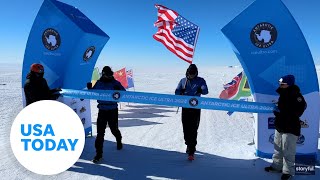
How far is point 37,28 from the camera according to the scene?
22.0 ft

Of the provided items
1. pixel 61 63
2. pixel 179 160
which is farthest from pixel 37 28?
pixel 179 160

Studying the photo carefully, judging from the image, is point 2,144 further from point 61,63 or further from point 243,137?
point 243,137

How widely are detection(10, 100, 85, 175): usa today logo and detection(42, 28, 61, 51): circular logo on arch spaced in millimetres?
2594

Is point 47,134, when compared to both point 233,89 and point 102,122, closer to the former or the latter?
point 102,122

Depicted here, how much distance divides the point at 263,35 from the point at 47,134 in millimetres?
4171

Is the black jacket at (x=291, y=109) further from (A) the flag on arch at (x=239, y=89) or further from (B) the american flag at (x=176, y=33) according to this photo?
(A) the flag on arch at (x=239, y=89)

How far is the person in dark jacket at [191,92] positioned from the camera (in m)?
5.95

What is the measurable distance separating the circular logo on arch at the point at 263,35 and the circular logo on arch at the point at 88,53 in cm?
393

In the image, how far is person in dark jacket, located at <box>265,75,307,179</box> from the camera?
4875mm

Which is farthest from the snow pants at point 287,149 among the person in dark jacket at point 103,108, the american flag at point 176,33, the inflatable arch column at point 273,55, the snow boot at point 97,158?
the snow boot at point 97,158

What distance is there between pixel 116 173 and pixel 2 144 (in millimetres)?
3465

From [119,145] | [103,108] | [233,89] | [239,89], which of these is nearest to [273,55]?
[103,108]

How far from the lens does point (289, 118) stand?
16.3 ft

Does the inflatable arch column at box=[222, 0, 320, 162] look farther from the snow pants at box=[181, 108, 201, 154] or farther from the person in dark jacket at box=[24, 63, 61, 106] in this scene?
the person in dark jacket at box=[24, 63, 61, 106]
